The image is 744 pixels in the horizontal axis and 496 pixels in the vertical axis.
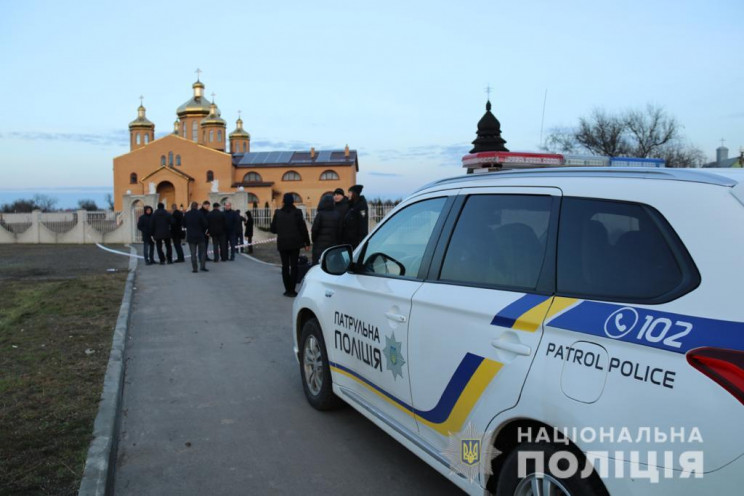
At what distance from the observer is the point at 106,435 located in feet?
14.5

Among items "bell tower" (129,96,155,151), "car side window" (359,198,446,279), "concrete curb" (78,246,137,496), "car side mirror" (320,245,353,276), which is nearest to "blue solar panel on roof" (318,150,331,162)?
"bell tower" (129,96,155,151)

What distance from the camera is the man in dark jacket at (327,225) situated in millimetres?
10773

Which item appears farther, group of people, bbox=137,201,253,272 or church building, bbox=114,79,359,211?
church building, bbox=114,79,359,211

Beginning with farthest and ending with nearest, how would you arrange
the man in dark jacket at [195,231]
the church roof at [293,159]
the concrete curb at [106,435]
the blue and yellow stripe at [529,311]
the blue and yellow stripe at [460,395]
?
the church roof at [293,159]
the man in dark jacket at [195,231]
the concrete curb at [106,435]
the blue and yellow stripe at [460,395]
the blue and yellow stripe at [529,311]

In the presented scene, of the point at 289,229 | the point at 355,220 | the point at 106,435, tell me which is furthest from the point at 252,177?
the point at 106,435

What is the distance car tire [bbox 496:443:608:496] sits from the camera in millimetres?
2295

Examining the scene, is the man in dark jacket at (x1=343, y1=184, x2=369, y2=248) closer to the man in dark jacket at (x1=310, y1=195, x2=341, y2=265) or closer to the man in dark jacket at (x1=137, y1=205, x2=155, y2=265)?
the man in dark jacket at (x1=310, y1=195, x2=341, y2=265)

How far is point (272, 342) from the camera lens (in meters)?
7.95

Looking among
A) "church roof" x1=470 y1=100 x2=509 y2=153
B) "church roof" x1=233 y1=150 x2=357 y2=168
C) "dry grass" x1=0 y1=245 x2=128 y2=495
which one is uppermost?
"church roof" x1=233 y1=150 x2=357 y2=168

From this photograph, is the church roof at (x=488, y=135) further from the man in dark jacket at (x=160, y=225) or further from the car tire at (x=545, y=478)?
the car tire at (x=545, y=478)

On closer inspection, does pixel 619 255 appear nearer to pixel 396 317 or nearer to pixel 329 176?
pixel 396 317

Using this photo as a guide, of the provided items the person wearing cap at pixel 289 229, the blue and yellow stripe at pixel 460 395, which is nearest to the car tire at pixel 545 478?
the blue and yellow stripe at pixel 460 395

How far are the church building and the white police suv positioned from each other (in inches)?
2537

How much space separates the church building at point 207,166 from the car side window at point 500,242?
212 ft
